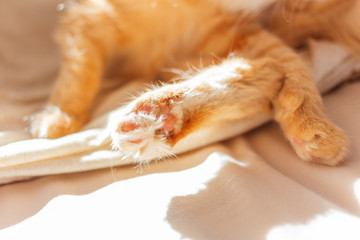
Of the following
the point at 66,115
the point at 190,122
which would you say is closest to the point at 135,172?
the point at 190,122

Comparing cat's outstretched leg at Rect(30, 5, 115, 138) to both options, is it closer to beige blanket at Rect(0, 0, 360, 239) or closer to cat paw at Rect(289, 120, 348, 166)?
beige blanket at Rect(0, 0, 360, 239)

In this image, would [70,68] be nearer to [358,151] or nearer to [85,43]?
[85,43]

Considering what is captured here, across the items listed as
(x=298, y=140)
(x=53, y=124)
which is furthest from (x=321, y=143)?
(x=53, y=124)

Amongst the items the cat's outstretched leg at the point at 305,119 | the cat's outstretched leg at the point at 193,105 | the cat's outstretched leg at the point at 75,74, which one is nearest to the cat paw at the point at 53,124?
the cat's outstretched leg at the point at 75,74

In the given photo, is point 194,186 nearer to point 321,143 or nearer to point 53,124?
point 321,143

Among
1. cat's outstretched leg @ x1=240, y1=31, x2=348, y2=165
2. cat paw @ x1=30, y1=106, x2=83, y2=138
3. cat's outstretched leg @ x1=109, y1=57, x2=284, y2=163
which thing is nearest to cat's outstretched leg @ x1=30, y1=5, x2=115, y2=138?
cat paw @ x1=30, y1=106, x2=83, y2=138

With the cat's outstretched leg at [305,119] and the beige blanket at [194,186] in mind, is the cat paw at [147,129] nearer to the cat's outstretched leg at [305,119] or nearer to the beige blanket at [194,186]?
the beige blanket at [194,186]
